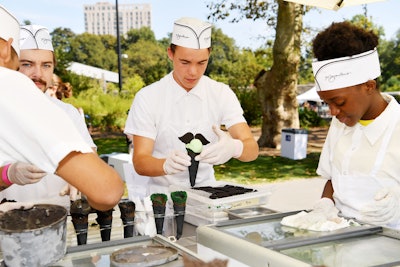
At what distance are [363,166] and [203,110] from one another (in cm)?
113

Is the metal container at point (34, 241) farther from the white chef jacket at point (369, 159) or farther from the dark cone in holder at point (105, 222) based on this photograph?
the white chef jacket at point (369, 159)

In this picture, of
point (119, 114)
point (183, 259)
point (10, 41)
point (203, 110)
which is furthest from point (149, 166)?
point (119, 114)

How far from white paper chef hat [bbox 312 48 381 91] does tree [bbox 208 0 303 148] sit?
933cm

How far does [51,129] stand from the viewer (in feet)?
3.61

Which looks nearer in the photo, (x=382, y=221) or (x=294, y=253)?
(x=294, y=253)

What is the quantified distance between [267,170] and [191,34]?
24.4ft

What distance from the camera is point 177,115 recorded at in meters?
3.06

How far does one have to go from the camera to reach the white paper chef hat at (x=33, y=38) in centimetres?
277

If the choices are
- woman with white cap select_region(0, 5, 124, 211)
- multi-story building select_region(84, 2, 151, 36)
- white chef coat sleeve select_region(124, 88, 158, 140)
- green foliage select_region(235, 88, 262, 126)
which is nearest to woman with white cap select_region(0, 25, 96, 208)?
white chef coat sleeve select_region(124, 88, 158, 140)

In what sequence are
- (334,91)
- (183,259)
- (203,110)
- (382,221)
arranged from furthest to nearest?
(203,110)
(334,91)
(382,221)
(183,259)

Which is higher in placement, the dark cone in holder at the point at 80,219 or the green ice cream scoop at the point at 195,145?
the green ice cream scoop at the point at 195,145

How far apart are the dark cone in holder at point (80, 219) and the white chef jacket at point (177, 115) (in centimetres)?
107

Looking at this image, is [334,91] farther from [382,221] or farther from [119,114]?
[119,114]

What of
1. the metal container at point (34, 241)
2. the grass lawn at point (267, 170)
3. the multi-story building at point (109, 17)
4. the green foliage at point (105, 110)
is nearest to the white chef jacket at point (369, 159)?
the metal container at point (34, 241)
